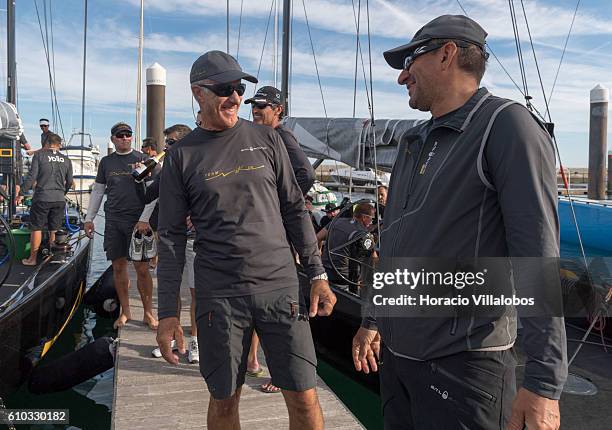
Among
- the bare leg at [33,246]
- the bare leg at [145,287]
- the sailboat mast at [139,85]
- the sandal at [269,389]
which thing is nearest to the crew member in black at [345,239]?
the sandal at [269,389]

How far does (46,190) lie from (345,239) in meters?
4.11

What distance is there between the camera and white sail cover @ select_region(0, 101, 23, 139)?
6152 mm

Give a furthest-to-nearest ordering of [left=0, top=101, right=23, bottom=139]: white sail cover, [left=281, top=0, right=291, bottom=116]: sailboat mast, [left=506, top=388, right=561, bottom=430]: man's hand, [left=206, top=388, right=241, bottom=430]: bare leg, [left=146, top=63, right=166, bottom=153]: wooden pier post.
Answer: [left=146, top=63, right=166, bottom=153]: wooden pier post → [left=281, top=0, right=291, bottom=116]: sailboat mast → [left=0, top=101, right=23, bottom=139]: white sail cover → [left=206, top=388, right=241, bottom=430]: bare leg → [left=506, top=388, right=561, bottom=430]: man's hand

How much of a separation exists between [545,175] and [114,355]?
4.35m

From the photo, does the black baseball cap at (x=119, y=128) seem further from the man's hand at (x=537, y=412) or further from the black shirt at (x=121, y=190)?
the man's hand at (x=537, y=412)

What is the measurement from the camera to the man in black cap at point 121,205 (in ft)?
16.6

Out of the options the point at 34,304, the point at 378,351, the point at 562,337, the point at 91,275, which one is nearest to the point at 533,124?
the point at 562,337

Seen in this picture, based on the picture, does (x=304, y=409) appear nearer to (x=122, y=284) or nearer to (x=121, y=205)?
(x=121, y=205)

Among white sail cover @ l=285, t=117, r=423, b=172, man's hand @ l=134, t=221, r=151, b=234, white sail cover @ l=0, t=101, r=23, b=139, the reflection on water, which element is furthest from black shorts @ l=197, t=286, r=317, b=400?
white sail cover @ l=0, t=101, r=23, b=139

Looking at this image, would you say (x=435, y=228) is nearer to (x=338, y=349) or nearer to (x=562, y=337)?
(x=562, y=337)

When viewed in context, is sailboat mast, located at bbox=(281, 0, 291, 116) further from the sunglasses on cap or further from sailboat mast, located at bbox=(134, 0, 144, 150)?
sailboat mast, located at bbox=(134, 0, 144, 150)

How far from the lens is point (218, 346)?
2270 mm

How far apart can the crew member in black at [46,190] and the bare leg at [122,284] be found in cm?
222

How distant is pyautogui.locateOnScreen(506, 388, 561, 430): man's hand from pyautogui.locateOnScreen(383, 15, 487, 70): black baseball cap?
100cm
